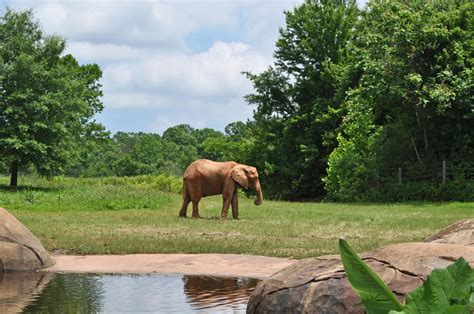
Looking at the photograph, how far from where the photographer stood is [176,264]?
11.4 metres

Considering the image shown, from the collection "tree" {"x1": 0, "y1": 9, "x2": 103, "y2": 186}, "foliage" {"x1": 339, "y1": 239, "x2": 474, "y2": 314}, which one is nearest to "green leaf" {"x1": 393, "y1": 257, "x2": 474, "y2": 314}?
"foliage" {"x1": 339, "y1": 239, "x2": 474, "y2": 314}

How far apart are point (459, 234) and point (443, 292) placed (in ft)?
21.9

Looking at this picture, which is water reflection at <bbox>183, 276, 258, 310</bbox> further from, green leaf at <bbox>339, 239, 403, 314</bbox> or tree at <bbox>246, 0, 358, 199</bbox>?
tree at <bbox>246, 0, 358, 199</bbox>

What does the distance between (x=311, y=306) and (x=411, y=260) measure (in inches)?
32.8

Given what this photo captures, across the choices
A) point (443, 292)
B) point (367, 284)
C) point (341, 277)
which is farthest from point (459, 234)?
point (443, 292)

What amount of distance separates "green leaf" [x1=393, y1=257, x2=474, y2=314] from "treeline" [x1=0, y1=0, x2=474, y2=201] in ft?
85.2

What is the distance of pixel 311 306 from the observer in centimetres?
549

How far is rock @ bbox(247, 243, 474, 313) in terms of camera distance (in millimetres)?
5230

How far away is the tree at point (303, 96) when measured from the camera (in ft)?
129

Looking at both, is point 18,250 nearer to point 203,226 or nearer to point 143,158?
point 203,226

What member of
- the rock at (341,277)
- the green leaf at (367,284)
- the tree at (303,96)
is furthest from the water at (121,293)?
the tree at (303,96)

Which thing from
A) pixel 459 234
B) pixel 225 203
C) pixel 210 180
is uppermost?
pixel 210 180

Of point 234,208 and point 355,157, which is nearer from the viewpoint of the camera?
point 234,208

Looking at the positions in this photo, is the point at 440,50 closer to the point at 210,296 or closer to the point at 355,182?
the point at 355,182
